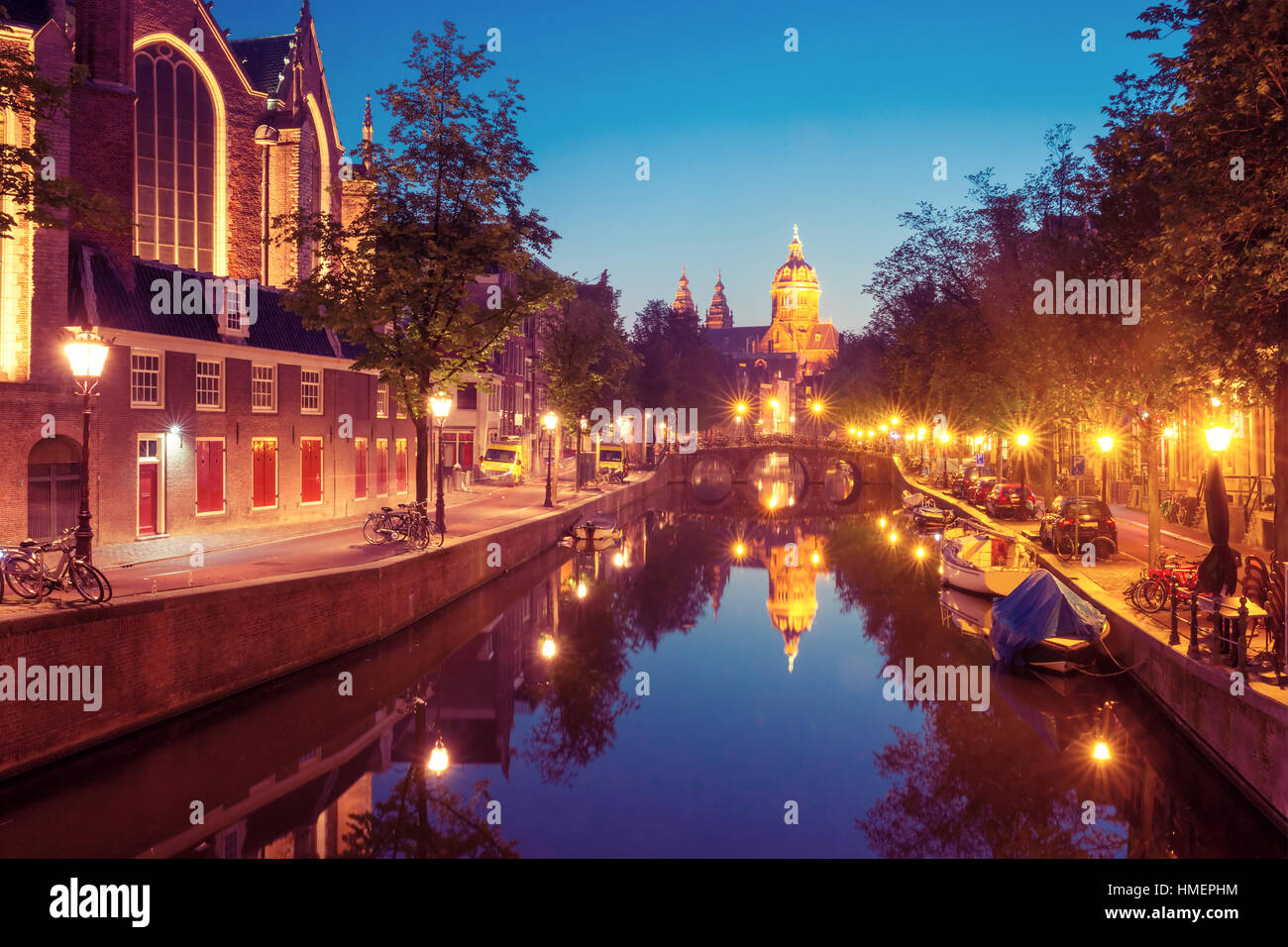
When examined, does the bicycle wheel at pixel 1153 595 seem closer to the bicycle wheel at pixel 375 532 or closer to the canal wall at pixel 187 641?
the canal wall at pixel 187 641

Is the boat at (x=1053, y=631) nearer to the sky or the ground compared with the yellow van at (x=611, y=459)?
nearer to the ground

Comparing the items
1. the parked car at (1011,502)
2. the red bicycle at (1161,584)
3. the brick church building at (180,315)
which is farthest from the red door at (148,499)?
the parked car at (1011,502)

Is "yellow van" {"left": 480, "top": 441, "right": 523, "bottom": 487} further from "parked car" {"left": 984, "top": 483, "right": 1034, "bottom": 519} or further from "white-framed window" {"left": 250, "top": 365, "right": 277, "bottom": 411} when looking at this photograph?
"parked car" {"left": 984, "top": 483, "right": 1034, "bottom": 519}

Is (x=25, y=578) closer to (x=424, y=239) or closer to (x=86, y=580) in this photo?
(x=86, y=580)

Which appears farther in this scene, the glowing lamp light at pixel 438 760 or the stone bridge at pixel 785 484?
the stone bridge at pixel 785 484

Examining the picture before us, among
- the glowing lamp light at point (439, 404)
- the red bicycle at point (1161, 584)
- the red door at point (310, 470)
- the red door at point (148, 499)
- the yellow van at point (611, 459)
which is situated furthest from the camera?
the yellow van at point (611, 459)

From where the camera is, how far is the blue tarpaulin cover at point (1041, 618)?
19.2 meters

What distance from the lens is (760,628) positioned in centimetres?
2853

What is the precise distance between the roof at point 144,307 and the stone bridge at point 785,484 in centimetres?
4035

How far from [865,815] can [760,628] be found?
47.3ft

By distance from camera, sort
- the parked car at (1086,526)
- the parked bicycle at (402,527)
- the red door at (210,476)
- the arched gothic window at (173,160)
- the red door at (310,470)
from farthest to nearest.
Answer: the arched gothic window at (173,160) < the red door at (310,470) < the parked car at (1086,526) < the red door at (210,476) < the parked bicycle at (402,527)

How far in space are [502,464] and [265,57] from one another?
2342 centimetres

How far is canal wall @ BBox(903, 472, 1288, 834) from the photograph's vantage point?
37.7ft

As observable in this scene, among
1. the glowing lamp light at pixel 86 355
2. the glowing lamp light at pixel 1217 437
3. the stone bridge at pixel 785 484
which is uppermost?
the glowing lamp light at pixel 86 355
